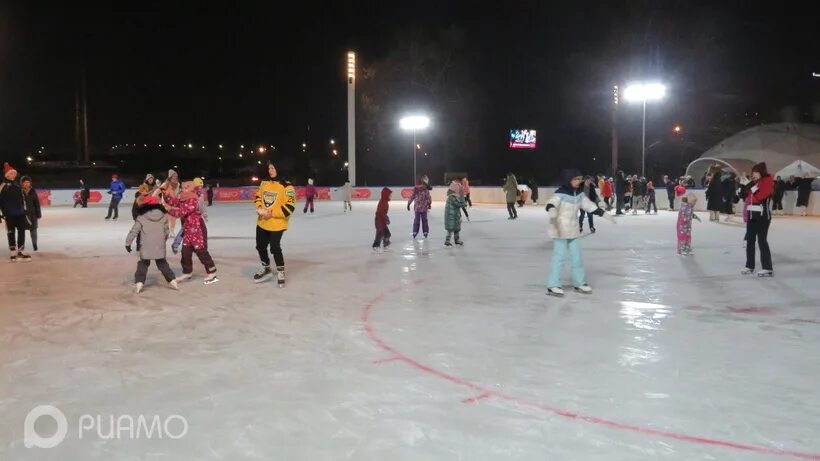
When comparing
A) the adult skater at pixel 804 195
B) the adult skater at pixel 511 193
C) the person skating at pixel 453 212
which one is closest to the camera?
the person skating at pixel 453 212

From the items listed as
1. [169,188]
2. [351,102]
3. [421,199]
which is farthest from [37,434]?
[351,102]

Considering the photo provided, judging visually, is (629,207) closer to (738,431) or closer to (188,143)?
(738,431)

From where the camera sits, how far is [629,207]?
77.8 ft

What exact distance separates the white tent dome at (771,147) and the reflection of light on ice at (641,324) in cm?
3726

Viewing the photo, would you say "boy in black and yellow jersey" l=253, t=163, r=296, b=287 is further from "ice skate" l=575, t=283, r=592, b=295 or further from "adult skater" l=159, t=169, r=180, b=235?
"ice skate" l=575, t=283, r=592, b=295

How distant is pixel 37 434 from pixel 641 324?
4.92 meters

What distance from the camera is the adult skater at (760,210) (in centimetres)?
862

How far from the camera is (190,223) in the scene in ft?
27.0

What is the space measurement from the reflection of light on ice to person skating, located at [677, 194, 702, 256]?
4564mm

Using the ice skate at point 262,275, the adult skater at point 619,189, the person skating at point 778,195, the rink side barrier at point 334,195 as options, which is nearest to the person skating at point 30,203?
the ice skate at point 262,275

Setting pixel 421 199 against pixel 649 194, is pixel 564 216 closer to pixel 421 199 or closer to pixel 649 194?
pixel 421 199

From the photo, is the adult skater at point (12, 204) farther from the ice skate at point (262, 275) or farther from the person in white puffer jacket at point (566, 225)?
the person in white puffer jacket at point (566, 225)

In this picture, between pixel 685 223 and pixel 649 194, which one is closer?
pixel 685 223

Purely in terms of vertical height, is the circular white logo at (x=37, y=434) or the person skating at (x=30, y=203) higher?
the person skating at (x=30, y=203)
